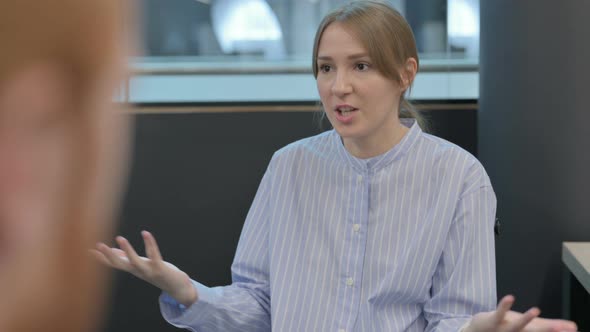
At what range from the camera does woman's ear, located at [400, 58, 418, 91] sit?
1.95 meters

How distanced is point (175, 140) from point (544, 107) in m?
1.18

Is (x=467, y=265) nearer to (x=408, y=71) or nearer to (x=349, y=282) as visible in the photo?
(x=349, y=282)

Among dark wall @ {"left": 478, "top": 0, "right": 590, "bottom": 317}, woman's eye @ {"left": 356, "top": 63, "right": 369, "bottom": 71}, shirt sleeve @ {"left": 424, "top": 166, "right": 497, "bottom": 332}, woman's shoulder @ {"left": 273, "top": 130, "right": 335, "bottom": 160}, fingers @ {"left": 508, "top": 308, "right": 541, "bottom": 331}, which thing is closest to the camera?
fingers @ {"left": 508, "top": 308, "right": 541, "bottom": 331}

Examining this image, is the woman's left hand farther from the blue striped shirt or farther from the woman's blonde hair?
the woman's blonde hair

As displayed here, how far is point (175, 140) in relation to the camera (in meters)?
2.84

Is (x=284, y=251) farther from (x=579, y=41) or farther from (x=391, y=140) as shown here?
(x=579, y=41)

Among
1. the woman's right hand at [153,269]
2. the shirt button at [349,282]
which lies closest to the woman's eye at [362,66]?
the shirt button at [349,282]

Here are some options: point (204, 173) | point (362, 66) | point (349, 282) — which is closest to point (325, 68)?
point (362, 66)

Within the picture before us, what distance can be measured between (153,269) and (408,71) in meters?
0.73

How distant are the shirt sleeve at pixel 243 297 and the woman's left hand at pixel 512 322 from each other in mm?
577

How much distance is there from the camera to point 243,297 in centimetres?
196

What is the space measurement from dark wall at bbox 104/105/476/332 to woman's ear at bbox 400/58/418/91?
0.85 metres

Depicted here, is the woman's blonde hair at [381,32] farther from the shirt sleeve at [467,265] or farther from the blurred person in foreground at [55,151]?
the blurred person in foreground at [55,151]

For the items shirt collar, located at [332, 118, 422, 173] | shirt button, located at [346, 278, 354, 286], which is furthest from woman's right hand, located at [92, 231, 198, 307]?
shirt collar, located at [332, 118, 422, 173]
